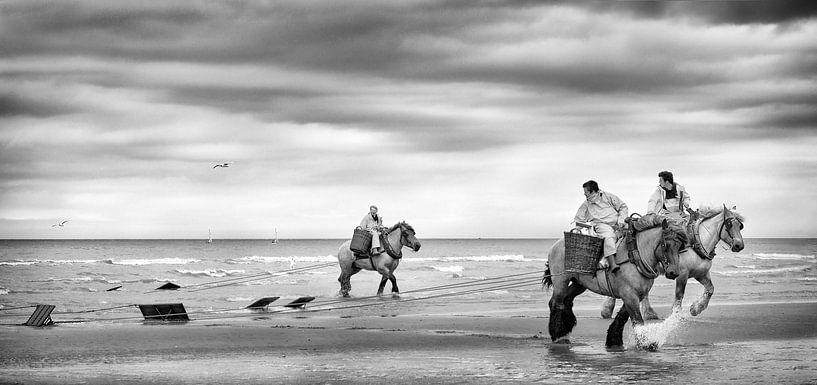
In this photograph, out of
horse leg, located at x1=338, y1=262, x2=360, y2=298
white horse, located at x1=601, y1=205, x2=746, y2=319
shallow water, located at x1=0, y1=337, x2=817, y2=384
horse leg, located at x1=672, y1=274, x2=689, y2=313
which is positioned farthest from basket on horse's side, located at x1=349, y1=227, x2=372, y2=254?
shallow water, located at x1=0, y1=337, x2=817, y2=384

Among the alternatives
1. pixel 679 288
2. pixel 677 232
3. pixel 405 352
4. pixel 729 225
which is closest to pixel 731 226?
pixel 729 225

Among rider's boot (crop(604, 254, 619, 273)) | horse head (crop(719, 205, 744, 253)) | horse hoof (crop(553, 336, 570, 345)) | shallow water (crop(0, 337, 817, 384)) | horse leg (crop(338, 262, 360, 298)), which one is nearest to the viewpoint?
shallow water (crop(0, 337, 817, 384))

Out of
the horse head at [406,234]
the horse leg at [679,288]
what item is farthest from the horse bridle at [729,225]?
the horse head at [406,234]

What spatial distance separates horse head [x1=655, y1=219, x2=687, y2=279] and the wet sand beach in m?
1.01

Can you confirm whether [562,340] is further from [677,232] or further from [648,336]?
[677,232]

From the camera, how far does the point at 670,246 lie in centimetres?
1168

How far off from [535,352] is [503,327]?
419cm

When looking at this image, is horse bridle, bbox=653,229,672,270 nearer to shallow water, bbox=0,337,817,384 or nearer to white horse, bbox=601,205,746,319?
shallow water, bbox=0,337,817,384

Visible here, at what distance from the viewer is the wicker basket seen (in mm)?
12469

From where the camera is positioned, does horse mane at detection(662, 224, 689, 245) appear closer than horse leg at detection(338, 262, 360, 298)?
Yes

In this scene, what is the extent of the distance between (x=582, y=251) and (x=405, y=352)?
9.36ft

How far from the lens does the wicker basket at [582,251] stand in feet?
40.9

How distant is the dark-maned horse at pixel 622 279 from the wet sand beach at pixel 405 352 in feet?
1.00

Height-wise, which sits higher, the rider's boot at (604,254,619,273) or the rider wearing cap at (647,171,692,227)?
the rider wearing cap at (647,171,692,227)
